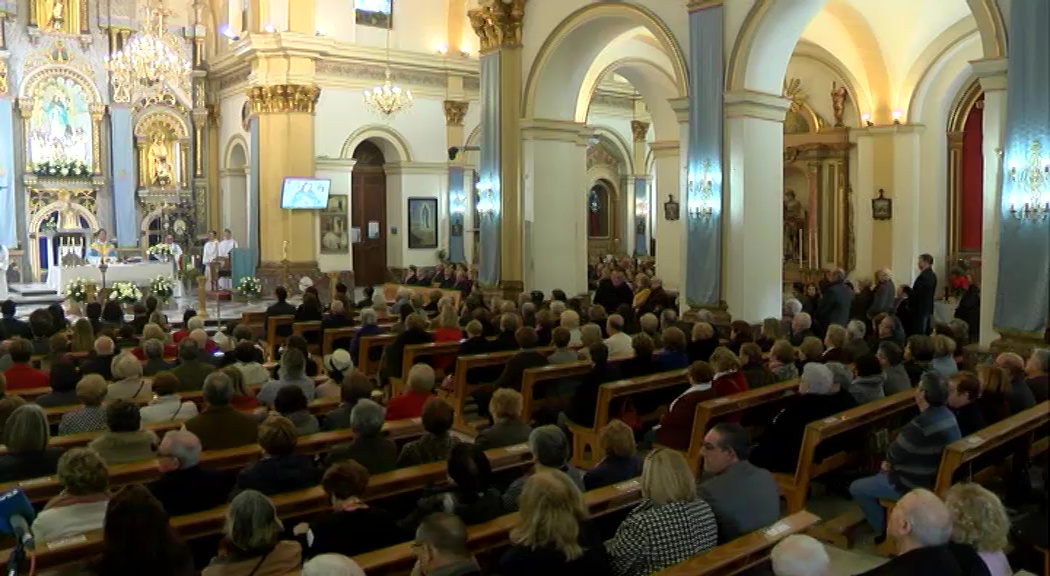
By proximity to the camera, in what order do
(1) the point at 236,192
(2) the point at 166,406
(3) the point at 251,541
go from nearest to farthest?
(3) the point at 251,541 < (2) the point at 166,406 < (1) the point at 236,192

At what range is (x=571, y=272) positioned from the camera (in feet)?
49.4

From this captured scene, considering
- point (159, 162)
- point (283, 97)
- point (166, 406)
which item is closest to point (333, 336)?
point (166, 406)

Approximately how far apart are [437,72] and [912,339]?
54.0 ft

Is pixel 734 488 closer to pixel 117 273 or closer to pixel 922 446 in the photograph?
pixel 922 446

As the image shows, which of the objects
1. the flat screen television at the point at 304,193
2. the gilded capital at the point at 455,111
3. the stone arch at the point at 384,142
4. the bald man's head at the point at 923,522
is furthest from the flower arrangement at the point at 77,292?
the bald man's head at the point at 923,522

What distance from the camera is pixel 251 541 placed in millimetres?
3471

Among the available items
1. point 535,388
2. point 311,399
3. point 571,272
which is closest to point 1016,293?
point 535,388

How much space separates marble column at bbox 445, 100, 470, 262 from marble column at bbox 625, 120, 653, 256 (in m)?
5.85

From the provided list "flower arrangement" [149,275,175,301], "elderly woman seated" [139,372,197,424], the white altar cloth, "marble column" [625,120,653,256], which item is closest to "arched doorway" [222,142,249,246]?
the white altar cloth

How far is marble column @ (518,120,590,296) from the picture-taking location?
1455 centimetres

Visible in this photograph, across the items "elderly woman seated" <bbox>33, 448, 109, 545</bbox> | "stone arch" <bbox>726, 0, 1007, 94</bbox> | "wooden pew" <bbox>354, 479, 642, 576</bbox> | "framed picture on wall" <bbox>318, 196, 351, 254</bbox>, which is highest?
"stone arch" <bbox>726, 0, 1007, 94</bbox>

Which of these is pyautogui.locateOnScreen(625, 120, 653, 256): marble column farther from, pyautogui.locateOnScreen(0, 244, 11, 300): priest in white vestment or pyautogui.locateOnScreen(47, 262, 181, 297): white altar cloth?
pyautogui.locateOnScreen(0, 244, 11, 300): priest in white vestment

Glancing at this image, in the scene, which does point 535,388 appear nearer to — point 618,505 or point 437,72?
point 618,505

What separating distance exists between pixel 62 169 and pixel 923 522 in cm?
2280
